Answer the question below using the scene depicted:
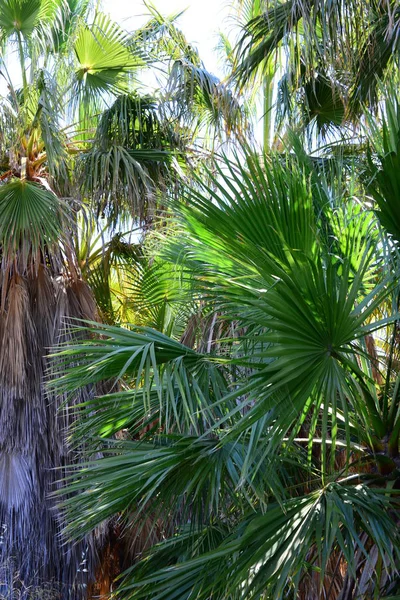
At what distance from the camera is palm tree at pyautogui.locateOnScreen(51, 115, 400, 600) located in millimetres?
3670

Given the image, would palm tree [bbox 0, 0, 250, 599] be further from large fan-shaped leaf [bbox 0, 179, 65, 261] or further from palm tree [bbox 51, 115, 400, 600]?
palm tree [bbox 51, 115, 400, 600]

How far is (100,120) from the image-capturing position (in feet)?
27.3

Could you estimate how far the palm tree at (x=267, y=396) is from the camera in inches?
144

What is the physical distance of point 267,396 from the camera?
3.65 metres

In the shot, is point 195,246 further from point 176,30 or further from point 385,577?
point 176,30

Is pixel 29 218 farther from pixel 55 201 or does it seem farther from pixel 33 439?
pixel 33 439

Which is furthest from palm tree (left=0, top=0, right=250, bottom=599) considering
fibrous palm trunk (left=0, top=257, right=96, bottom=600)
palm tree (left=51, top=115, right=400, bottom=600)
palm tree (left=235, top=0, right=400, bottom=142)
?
palm tree (left=51, top=115, right=400, bottom=600)

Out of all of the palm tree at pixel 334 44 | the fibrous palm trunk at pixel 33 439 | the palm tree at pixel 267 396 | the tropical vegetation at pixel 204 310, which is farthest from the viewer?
the fibrous palm trunk at pixel 33 439

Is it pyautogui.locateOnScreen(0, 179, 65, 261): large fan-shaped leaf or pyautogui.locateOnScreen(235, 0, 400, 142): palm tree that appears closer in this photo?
pyautogui.locateOnScreen(235, 0, 400, 142): palm tree

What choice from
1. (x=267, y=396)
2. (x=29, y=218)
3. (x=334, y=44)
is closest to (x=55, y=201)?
(x=29, y=218)

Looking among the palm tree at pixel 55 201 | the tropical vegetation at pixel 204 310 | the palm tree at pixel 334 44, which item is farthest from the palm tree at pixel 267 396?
the palm tree at pixel 55 201

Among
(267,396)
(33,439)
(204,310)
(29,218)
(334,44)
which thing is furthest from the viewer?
(33,439)

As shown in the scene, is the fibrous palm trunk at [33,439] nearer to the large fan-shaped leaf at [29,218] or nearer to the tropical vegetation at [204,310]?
the tropical vegetation at [204,310]

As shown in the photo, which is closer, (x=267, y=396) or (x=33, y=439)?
(x=267, y=396)
